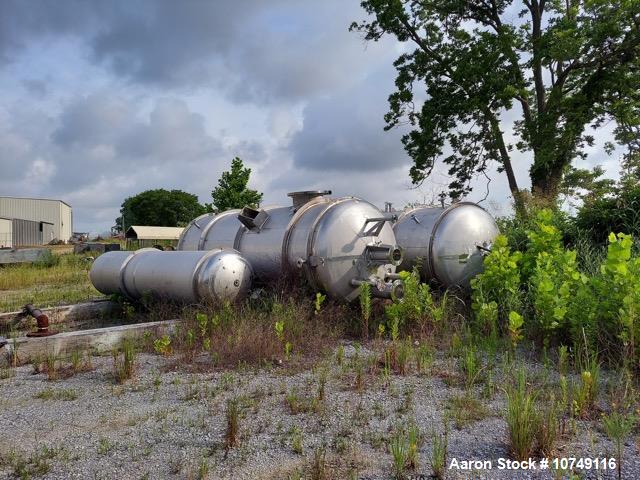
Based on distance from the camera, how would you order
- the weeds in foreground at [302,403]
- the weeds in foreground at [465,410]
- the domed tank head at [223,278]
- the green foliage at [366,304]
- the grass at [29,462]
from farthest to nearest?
the domed tank head at [223,278]
the green foliage at [366,304]
the weeds in foreground at [302,403]
the weeds in foreground at [465,410]
the grass at [29,462]

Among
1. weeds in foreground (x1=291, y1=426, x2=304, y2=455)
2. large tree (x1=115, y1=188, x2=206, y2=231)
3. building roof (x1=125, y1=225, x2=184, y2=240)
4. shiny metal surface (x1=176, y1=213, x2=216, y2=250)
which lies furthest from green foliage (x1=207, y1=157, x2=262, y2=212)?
large tree (x1=115, y1=188, x2=206, y2=231)

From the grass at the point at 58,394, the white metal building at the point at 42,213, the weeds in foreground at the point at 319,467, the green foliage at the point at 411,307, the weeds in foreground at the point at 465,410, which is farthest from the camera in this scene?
the white metal building at the point at 42,213

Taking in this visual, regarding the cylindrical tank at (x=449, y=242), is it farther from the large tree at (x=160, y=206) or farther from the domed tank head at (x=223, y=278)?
the large tree at (x=160, y=206)

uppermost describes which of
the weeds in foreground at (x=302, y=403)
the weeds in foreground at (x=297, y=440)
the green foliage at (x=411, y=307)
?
the green foliage at (x=411, y=307)

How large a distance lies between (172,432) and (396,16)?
1920 cm

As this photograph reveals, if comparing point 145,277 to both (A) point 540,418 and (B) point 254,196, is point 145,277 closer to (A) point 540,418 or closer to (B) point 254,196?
(A) point 540,418

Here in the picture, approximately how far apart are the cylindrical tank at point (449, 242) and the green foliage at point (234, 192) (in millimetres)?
9893

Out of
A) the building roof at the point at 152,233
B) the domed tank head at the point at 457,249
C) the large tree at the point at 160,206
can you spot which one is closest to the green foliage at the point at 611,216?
the domed tank head at the point at 457,249

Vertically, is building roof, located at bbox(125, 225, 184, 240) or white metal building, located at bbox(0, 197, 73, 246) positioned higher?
white metal building, located at bbox(0, 197, 73, 246)

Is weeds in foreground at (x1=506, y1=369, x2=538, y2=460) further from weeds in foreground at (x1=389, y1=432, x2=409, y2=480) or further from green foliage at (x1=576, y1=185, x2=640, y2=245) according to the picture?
green foliage at (x1=576, y1=185, x2=640, y2=245)

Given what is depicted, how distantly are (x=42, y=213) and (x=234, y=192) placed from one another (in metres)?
56.1

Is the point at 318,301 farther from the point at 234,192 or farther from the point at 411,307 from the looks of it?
the point at 234,192

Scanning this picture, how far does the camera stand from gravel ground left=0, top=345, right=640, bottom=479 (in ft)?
11.1

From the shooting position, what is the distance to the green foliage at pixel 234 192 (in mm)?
18656
